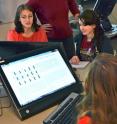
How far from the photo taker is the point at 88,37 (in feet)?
9.66

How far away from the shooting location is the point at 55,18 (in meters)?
3.29

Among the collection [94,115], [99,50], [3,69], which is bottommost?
[99,50]

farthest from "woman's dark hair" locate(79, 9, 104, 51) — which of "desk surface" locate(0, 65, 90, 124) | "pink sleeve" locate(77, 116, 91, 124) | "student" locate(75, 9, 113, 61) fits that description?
"pink sleeve" locate(77, 116, 91, 124)

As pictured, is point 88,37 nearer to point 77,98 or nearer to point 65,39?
point 65,39

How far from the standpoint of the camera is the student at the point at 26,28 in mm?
2986

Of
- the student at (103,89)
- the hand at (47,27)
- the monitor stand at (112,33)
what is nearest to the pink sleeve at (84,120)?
the student at (103,89)

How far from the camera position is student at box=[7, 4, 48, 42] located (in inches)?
118

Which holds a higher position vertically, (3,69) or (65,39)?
(3,69)

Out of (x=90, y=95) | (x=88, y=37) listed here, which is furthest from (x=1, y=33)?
(x=90, y=95)

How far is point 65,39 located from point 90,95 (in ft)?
7.12

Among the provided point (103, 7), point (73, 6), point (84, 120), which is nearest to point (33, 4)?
point (73, 6)

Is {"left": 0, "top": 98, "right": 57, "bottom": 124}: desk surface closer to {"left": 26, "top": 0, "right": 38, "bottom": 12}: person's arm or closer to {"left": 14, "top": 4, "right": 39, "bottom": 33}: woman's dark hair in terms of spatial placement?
{"left": 14, "top": 4, "right": 39, "bottom": 33}: woman's dark hair

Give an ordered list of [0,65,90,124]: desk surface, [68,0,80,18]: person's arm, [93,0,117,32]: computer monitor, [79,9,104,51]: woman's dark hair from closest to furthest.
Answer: [0,65,90,124]: desk surface
[79,9,104,51]: woman's dark hair
[68,0,80,18]: person's arm
[93,0,117,32]: computer monitor

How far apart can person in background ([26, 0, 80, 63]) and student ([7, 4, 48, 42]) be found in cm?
20
